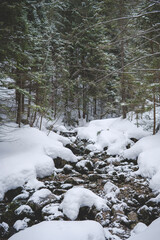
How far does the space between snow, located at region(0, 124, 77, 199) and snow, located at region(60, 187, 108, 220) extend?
1.53 meters

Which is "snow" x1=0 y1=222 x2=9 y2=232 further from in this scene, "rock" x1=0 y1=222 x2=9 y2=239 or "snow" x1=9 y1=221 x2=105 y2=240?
"snow" x1=9 y1=221 x2=105 y2=240

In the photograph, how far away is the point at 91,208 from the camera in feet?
14.7

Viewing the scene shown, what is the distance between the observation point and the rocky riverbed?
13.3 ft

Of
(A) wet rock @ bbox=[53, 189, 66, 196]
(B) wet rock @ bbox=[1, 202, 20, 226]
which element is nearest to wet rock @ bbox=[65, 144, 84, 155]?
(A) wet rock @ bbox=[53, 189, 66, 196]

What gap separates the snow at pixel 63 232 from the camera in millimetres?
2879

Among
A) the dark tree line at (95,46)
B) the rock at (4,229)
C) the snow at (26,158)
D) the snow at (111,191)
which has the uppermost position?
the dark tree line at (95,46)

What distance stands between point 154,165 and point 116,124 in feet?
27.7

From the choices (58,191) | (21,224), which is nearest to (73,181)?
(58,191)

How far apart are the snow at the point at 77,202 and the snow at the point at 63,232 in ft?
2.97

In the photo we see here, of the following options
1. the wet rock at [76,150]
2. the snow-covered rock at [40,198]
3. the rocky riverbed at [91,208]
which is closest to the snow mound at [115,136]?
the wet rock at [76,150]

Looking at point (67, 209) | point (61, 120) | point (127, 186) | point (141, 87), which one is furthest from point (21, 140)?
point (61, 120)

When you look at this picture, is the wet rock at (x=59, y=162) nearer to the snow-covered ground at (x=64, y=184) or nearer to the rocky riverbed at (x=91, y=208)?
the snow-covered ground at (x=64, y=184)

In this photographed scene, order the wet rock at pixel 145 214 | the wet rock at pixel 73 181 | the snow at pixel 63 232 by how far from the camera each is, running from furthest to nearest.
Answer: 1. the wet rock at pixel 73 181
2. the wet rock at pixel 145 214
3. the snow at pixel 63 232

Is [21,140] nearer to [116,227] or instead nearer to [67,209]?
[67,209]
